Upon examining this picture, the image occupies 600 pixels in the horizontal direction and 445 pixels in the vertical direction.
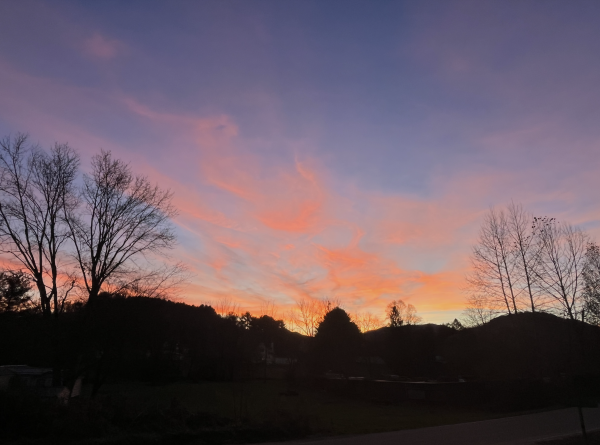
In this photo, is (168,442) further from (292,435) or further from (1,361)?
(1,361)

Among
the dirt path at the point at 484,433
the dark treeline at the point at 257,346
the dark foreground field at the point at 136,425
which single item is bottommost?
the dirt path at the point at 484,433

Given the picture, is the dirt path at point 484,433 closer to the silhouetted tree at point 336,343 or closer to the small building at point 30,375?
the small building at point 30,375

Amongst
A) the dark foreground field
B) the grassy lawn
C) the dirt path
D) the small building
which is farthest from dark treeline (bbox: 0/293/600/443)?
the dirt path

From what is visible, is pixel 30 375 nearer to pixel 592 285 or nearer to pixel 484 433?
pixel 484 433

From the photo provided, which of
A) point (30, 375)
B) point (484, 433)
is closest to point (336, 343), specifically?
point (484, 433)

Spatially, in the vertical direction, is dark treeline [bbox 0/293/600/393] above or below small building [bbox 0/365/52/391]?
above

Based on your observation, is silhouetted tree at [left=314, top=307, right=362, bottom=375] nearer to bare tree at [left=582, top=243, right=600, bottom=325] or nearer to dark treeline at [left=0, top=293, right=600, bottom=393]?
dark treeline at [left=0, top=293, right=600, bottom=393]

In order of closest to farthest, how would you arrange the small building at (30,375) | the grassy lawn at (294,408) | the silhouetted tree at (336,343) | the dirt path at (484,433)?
the dirt path at (484,433) → the small building at (30,375) → the grassy lawn at (294,408) → the silhouetted tree at (336,343)

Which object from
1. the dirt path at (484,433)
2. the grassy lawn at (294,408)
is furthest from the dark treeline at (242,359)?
the dirt path at (484,433)

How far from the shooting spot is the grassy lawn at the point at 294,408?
17297 millimetres

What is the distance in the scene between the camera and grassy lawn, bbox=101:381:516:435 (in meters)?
17.3

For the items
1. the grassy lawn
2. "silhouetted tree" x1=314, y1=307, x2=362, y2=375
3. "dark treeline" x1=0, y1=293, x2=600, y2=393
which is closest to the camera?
the grassy lawn

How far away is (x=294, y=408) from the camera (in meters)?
22.9

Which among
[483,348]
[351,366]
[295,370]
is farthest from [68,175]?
[351,366]
